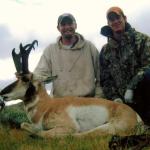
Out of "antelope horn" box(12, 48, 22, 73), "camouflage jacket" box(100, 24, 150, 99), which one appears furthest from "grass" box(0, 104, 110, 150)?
"camouflage jacket" box(100, 24, 150, 99)

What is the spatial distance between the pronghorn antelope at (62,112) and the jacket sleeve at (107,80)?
1.58 m

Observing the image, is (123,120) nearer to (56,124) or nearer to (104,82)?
(56,124)

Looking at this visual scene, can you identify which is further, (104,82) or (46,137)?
(104,82)

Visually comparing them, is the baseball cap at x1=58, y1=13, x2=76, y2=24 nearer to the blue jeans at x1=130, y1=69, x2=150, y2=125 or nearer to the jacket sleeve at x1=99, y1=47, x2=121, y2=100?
the jacket sleeve at x1=99, y1=47, x2=121, y2=100

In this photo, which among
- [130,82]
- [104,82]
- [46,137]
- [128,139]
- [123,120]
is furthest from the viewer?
[104,82]

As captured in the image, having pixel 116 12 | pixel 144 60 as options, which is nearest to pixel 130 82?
pixel 144 60

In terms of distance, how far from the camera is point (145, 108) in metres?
9.55

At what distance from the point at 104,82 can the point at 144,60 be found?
917 millimetres

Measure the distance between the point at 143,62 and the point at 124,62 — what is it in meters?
0.37

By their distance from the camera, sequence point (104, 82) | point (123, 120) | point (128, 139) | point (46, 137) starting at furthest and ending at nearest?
point (104, 82) → point (123, 120) → point (46, 137) → point (128, 139)

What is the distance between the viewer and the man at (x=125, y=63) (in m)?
9.33

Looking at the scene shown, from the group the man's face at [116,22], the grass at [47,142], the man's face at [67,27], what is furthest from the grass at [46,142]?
the man's face at [116,22]

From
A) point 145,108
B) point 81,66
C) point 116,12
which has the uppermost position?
point 116,12

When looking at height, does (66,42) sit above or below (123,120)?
above
